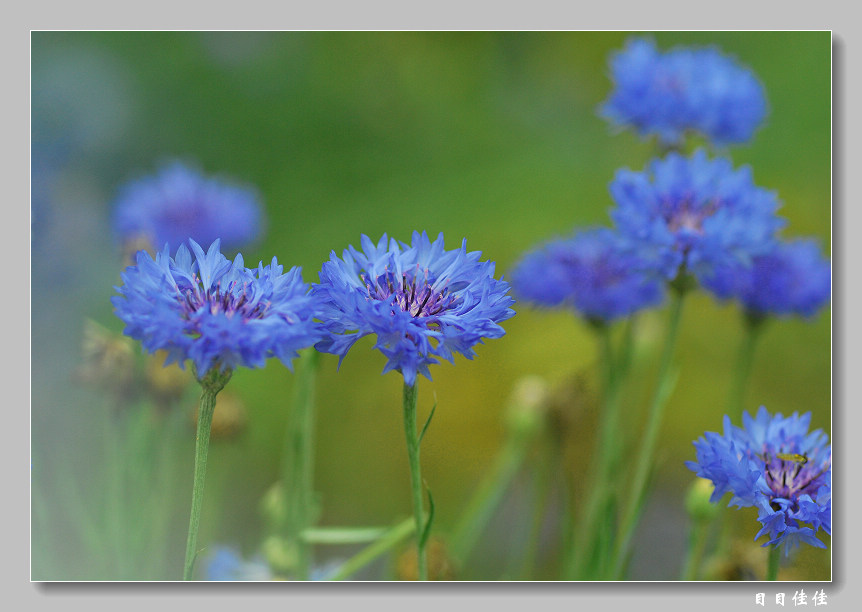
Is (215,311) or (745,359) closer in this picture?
(215,311)

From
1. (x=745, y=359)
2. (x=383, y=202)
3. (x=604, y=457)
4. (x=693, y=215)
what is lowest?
(x=604, y=457)

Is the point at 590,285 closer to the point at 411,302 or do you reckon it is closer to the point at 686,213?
the point at 686,213

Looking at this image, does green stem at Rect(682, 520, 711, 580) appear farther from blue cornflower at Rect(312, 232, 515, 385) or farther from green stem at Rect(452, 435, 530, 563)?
blue cornflower at Rect(312, 232, 515, 385)

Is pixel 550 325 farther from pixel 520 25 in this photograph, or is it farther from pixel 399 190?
pixel 520 25

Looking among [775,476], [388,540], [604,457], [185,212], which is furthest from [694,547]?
[185,212]

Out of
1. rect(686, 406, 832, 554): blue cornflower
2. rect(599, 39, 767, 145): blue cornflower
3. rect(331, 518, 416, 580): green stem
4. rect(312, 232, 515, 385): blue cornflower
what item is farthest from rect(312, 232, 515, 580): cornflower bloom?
rect(599, 39, 767, 145): blue cornflower

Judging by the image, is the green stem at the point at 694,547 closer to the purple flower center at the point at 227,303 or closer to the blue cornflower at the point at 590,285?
the blue cornflower at the point at 590,285

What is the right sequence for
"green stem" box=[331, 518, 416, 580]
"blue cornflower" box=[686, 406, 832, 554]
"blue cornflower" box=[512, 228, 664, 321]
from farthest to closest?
"blue cornflower" box=[512, 228, 664, 321] < "green stem" box=[331, 518, 416, 580] < "blue cornflower" box=[686, 406, 832, 554]
